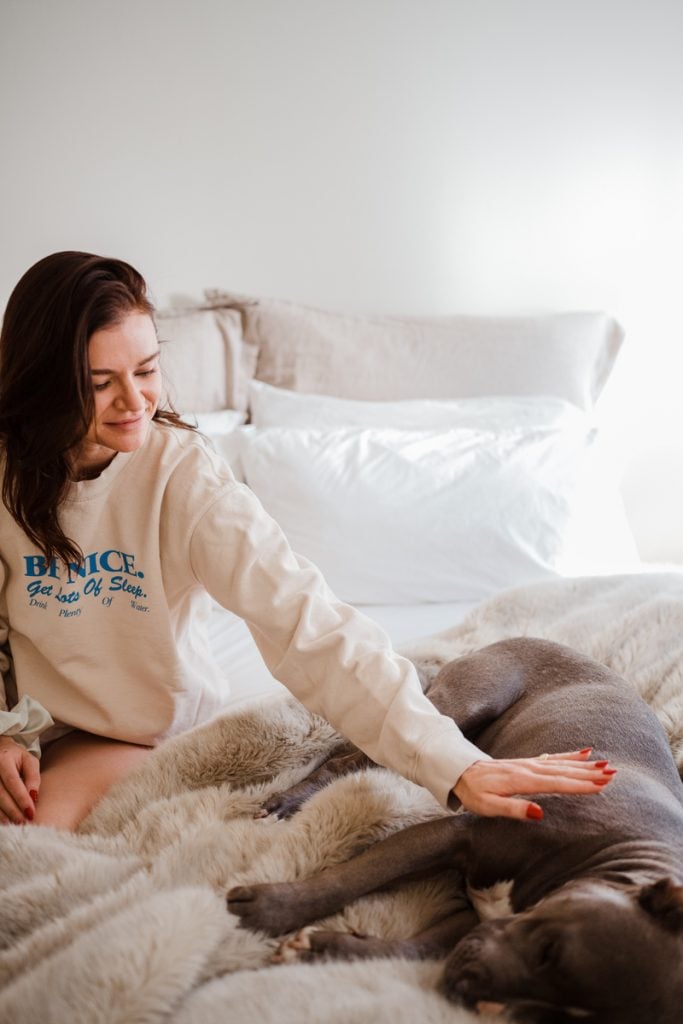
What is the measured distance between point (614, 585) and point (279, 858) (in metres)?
1.12

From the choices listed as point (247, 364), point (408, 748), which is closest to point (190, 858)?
point (408, 748)

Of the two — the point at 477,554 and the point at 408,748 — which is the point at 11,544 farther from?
the point at 477,554

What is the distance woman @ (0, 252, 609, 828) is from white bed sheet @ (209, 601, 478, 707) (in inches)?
9.5

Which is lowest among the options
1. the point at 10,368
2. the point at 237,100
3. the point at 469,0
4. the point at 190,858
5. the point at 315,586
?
the point at 190,858

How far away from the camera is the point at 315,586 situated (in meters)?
1.41

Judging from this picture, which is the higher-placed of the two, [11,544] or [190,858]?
[11,544]

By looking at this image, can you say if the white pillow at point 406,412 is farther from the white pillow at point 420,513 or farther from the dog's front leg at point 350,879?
the dog's front leg at point 350,879

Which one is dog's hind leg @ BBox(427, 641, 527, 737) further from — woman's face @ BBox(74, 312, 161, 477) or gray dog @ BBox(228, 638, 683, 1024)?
woman's face @ BBox(74, 312, 161, 477)

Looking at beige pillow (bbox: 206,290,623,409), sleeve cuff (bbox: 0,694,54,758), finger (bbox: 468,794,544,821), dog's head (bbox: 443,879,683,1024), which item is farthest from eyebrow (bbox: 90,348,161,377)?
beige pillow (bbox: 206,290,623,409)

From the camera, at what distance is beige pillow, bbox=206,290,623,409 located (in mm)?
2914

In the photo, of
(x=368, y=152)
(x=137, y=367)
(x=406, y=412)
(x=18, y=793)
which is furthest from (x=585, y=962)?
(x=368, y=152)

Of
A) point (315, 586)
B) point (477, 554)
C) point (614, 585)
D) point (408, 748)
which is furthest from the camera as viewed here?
point (477, 554)

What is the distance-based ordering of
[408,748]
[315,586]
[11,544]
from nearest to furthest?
1. [408,748]
2. [315,586]
3. [11,544]

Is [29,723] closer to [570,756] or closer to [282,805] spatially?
[282,805]
